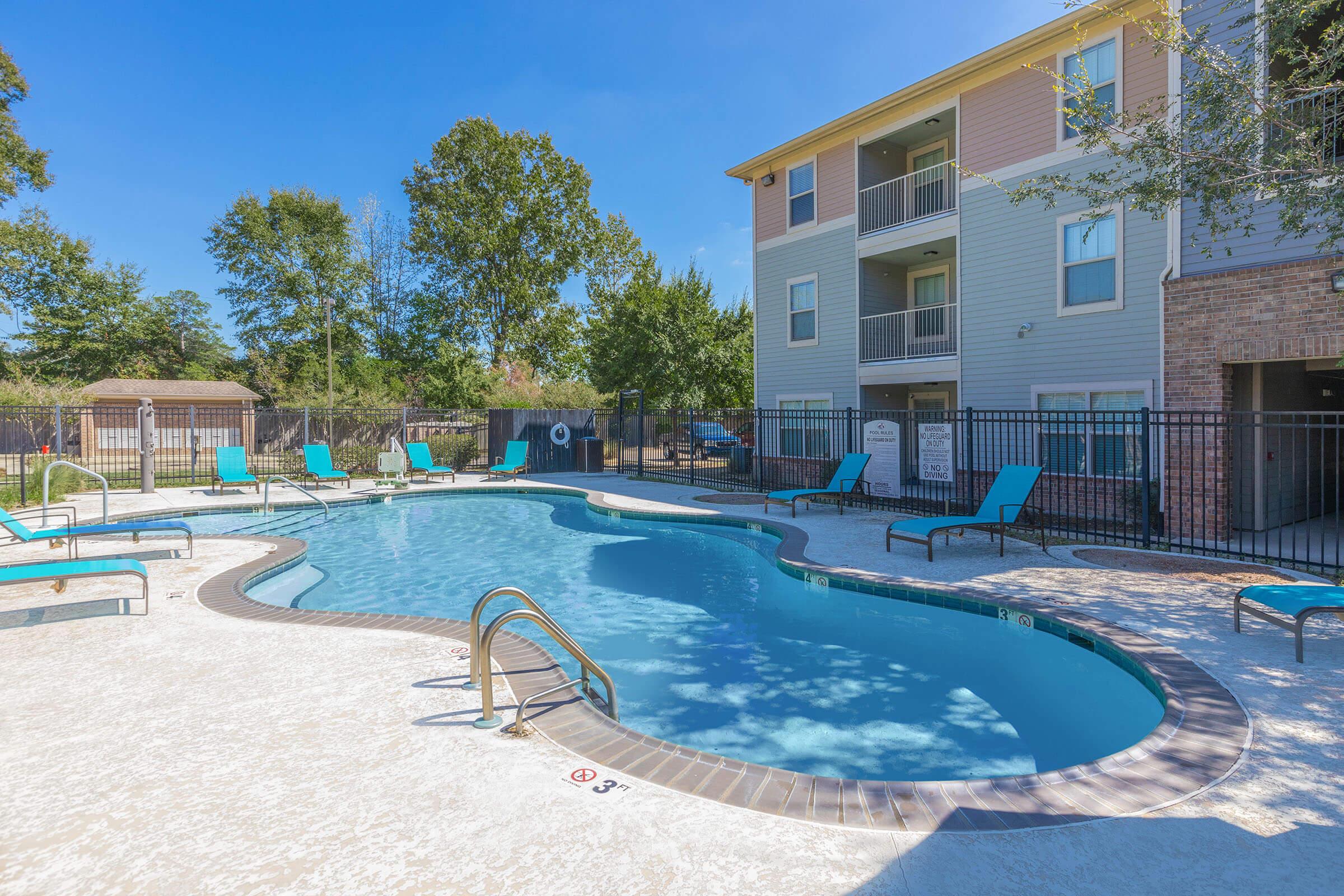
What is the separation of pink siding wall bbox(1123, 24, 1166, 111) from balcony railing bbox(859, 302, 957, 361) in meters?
5.01

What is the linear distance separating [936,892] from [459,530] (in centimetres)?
1059

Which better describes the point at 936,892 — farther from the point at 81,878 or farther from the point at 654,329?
the point at 654,329

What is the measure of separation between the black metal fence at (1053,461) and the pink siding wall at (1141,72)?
5.31 m

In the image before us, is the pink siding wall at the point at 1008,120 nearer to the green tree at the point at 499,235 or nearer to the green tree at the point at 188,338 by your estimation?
the green tree at the point at 499,235

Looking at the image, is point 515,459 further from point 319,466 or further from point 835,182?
point 835,182

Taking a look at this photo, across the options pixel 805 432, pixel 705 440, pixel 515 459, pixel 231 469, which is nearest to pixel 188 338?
pixel 231 469

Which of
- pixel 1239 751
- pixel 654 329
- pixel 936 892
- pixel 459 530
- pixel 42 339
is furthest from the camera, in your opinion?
pixel 42 339

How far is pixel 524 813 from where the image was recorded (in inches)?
103

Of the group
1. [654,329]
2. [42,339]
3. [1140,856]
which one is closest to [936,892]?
[1140,856]

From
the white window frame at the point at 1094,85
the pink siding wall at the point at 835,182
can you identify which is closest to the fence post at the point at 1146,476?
the white window frame at the point at 1094,85

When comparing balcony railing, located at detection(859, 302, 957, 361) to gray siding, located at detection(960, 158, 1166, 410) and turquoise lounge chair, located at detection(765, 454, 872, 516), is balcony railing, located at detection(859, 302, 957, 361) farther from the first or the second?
turquoise lounge chair, located at detection(765, 454, 872, 516)

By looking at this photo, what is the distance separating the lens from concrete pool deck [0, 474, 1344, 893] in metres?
2.25

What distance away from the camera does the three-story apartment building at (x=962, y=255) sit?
11.0 metres

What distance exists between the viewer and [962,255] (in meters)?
13.4
